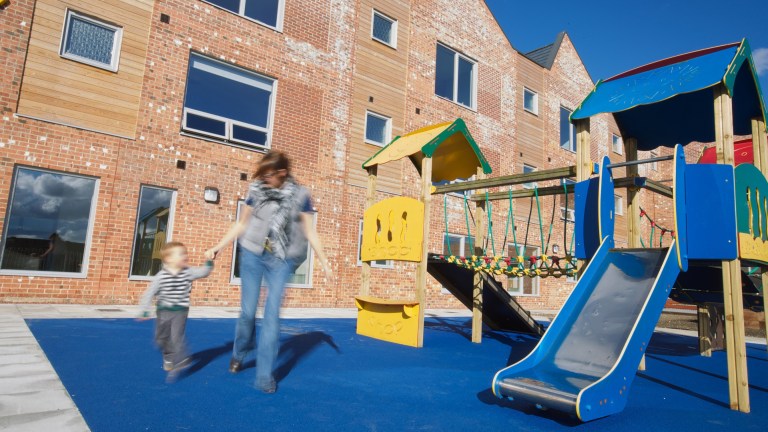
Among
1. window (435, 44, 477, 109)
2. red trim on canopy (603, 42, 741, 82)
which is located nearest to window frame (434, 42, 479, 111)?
window (435, 44, 477, 109)

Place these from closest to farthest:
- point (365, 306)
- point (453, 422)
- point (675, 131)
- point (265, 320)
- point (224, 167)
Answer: point (453, 422), point (265, 320), point (675, 131), point (365, 306), point (224, 167)

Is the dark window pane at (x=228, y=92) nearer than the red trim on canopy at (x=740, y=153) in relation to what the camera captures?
No

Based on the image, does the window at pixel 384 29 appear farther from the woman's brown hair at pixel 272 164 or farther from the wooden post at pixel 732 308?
the woman's brown hair at pixel 272 164

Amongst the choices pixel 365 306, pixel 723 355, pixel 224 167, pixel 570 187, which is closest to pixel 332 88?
pixel 224 167

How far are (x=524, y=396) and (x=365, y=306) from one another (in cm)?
396

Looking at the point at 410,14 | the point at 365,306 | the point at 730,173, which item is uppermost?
the point at 410,14

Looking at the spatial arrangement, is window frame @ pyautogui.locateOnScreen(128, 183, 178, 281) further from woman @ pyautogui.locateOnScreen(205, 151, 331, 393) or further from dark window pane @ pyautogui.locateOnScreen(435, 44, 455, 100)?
dark window pane @ pyautogui.locateOnScreen(435, 44, 455, 100)

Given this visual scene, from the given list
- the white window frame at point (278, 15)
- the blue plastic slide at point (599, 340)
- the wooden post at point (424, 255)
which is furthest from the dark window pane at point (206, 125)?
the blue plastic slide at point (599, 340)

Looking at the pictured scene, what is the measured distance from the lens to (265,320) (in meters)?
3.13

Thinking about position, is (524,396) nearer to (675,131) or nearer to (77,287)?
(675,131)

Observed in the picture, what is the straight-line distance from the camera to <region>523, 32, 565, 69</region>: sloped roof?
18.6 meters

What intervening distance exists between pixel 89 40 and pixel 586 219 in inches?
368

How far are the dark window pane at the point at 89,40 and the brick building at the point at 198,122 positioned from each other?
0.07 feet

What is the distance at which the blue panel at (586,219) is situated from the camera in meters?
4.45
